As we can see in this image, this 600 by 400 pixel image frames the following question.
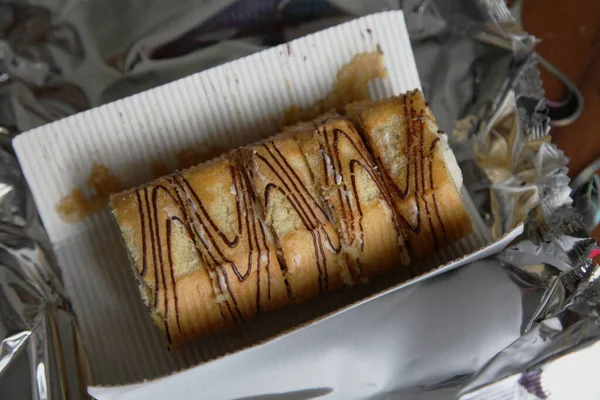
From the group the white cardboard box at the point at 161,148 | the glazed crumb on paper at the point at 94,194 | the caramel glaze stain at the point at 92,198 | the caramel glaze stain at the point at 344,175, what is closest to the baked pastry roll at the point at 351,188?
the caramel glaze stain at the point at 344,175

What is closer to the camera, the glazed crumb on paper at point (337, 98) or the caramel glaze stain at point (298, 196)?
the caramel glaze stain at point (298, 196)

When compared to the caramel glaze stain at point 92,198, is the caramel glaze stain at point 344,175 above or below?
below

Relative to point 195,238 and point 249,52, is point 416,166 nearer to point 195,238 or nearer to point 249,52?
point 195,238

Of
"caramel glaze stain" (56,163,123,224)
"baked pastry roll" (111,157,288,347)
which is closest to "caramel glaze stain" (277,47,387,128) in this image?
"baked pastry roll" (111,157,288,347)

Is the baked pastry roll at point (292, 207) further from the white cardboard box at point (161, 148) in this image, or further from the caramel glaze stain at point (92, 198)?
the caramel glaze stain at point (92, 198)

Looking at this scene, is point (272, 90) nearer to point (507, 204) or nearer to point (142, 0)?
point (142, 0)

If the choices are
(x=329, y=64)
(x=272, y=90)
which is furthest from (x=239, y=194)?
(x=329, y=64)
